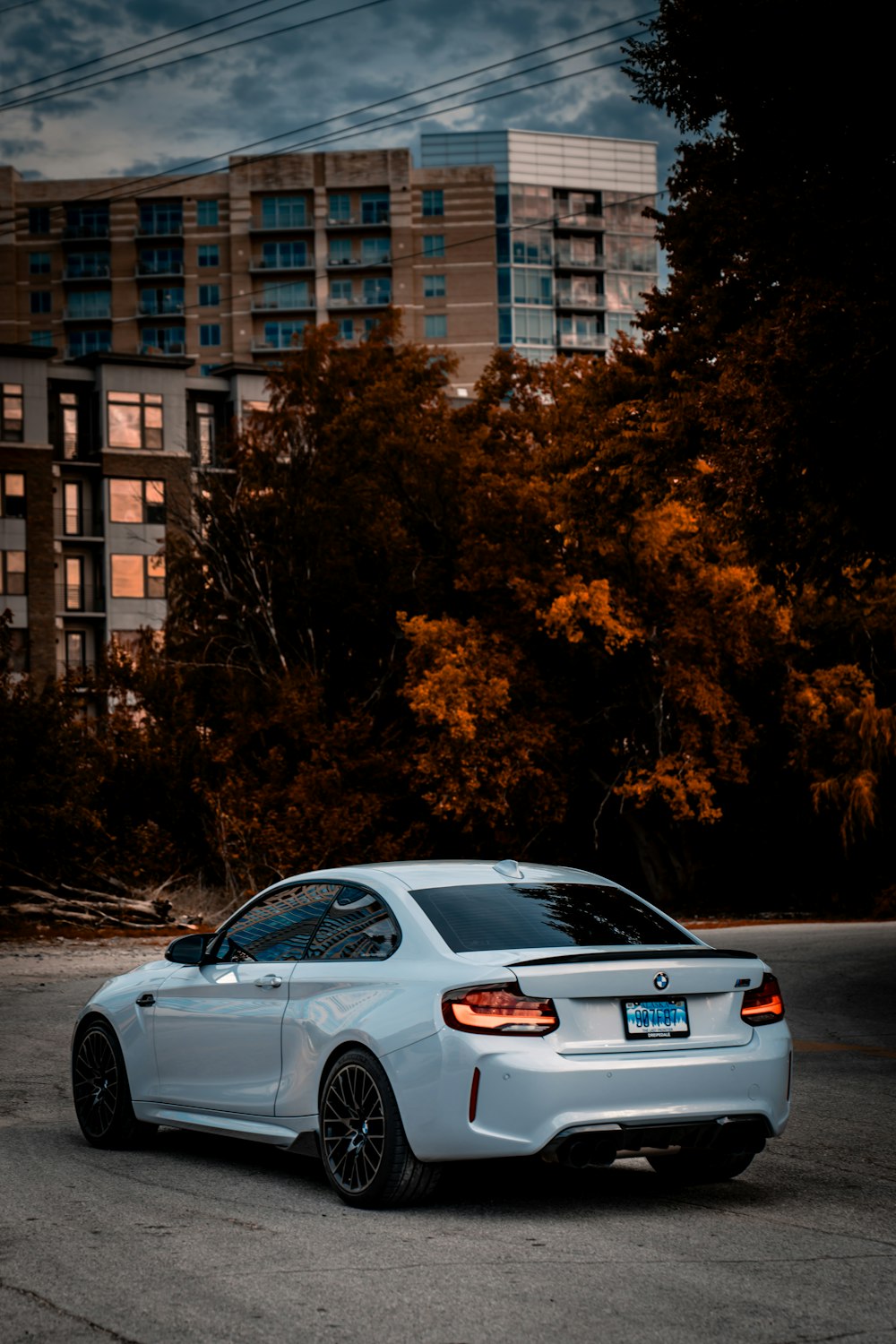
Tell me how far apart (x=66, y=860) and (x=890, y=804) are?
2003 centimetres

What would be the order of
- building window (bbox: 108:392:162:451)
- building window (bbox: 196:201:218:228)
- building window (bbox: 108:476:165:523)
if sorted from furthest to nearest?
building window (bbox: 196:201:218:228) → building window (bbox: 108:476:165:523) → building window (bbox: 108:392:162:451)

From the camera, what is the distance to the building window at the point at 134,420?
7162 cm

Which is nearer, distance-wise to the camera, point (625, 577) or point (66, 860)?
point (66, 860)

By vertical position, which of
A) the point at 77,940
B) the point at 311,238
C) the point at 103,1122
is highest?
the point at 311,238

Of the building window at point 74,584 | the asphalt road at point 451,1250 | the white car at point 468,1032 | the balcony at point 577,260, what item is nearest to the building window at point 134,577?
the building window at point 74,584

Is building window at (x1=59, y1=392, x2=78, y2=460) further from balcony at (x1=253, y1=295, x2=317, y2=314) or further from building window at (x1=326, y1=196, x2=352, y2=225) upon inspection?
building window at (x1=326, y1=196, x2=352, y2=225)

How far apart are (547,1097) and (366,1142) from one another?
92 cm

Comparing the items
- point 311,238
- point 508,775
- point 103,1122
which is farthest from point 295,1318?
point 311,238

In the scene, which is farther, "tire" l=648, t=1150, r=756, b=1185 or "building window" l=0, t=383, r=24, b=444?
"building window" l=0, t=383, r=24, b=444

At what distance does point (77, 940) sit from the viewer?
101ft

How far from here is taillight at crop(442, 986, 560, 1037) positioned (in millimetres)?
6863

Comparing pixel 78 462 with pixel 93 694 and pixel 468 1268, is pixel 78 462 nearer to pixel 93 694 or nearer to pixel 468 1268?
pixel 93 694

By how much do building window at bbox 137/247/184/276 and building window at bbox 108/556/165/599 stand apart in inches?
1693

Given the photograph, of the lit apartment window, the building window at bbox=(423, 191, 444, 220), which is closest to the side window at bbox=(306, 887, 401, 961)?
the lit apartment window
